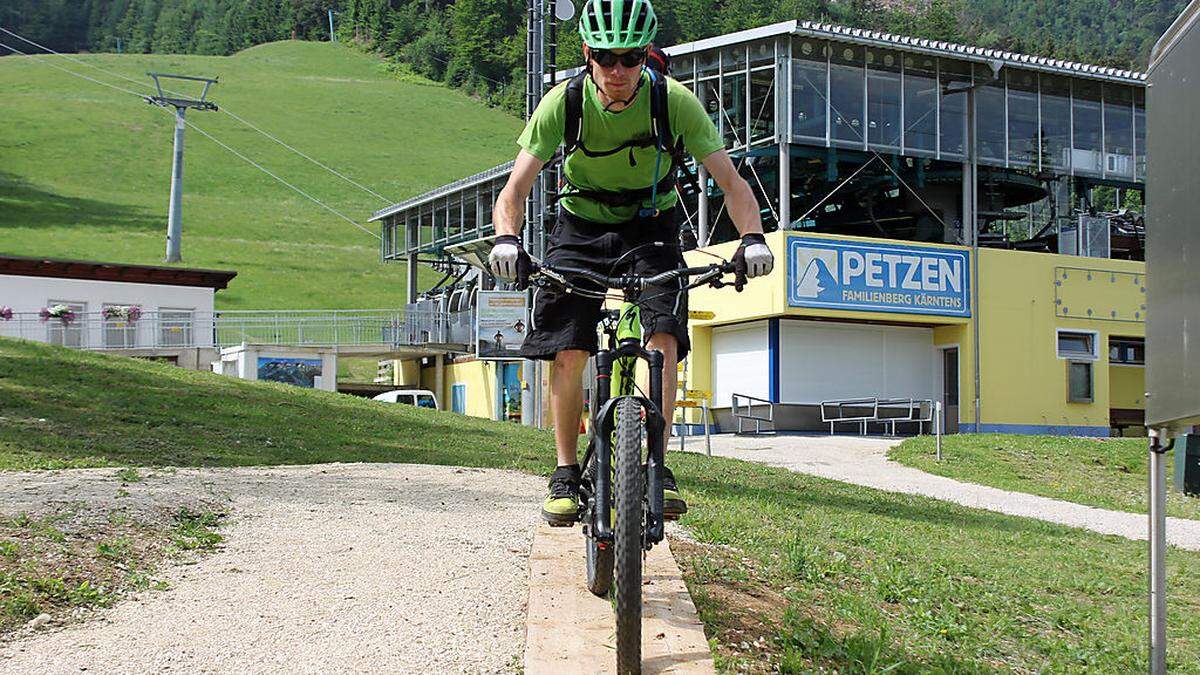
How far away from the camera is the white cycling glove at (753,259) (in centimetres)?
443

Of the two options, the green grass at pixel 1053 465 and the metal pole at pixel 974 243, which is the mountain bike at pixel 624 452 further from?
the metal pole at pixel 974 243

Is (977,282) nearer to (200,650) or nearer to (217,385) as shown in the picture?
(217,385)

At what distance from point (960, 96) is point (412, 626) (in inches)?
1103

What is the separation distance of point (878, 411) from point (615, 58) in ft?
83.0

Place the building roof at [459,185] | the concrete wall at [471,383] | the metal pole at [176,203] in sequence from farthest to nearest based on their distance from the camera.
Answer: the metal pole at [176,203]
the building roof at [459,185]
the concrete wall at [471,383]

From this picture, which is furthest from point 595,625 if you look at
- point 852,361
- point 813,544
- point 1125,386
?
point 1125,386

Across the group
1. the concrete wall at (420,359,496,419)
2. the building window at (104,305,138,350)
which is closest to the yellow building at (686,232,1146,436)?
the concrete wall at (420,359,496,419)

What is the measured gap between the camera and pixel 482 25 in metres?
109

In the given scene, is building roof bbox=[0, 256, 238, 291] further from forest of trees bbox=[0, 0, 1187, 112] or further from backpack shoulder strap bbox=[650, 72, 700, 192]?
backpack shoulder strap bbox=[650, 72, 700, 192]

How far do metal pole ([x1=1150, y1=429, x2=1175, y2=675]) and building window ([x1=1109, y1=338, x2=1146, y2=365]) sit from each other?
2926 cm

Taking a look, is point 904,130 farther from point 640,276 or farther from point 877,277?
point 640,276

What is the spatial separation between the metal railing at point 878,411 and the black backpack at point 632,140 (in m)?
23.6

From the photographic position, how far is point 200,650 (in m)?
4.25

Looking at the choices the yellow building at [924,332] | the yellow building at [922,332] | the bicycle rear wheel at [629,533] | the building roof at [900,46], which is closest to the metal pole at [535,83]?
the yellow building at [922,332]
